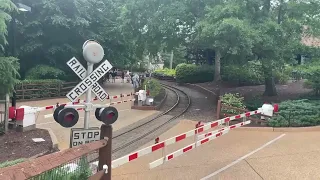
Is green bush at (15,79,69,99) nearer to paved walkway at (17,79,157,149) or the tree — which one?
paved walkway at (17,79,157,149)

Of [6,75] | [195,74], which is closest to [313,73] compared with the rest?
[6,75]

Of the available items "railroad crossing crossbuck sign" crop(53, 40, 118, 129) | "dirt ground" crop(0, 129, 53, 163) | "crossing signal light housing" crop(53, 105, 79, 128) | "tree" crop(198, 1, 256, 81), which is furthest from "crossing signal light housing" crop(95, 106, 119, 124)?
"tree" crop(198, 1, 256, 81)

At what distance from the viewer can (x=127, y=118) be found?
13.8 metres

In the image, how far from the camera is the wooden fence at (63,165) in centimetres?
273

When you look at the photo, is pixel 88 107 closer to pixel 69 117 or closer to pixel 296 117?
pixel 69 117

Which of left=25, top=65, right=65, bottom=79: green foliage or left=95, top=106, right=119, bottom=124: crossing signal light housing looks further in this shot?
left=25, top=65, right=65, bottom=79: green foliage

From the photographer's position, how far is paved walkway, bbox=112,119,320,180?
22.5 feet

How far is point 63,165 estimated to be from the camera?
3602 mm

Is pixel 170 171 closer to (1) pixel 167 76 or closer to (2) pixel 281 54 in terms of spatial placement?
(2) pixel 281 54

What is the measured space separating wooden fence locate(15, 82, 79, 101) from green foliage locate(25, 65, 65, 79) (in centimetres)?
167

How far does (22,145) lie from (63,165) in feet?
18.5

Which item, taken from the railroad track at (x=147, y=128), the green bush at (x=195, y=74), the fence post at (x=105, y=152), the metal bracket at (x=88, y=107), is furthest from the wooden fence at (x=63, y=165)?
the green bush at (x=195, y=74)

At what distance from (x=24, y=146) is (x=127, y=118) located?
5.65 meters

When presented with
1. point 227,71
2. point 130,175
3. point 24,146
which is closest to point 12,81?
point 24,146
